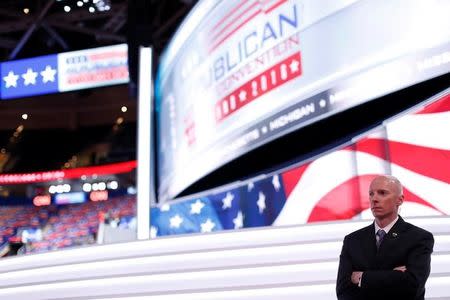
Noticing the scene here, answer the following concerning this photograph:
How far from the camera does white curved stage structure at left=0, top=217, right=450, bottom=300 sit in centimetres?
326

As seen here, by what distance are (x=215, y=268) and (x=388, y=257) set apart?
5.62ft

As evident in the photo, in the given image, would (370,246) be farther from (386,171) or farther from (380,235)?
(386,171)

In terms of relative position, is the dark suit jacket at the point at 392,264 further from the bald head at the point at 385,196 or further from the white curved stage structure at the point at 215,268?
the white curved stage structure at the point at 215,268

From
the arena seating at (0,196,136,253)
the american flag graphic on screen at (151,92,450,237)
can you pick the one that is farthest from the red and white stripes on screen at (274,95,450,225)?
the arena seating at (0,196,136,253)

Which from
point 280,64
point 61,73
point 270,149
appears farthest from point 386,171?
point 61,73

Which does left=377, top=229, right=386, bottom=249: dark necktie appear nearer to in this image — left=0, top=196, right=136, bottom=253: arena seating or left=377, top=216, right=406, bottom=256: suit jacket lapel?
left=377, top=216, right=406, bottom=256: suit jacket lapel

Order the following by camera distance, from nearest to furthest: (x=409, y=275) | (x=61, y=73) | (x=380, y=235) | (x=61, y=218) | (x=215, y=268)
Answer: (x=409, y=275) → (x=380, y=235) → (x=215, y=268) → (x=61, y=73) → (x=61, y=218)

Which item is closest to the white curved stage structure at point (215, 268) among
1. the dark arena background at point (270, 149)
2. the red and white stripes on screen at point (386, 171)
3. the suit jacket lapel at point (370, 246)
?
the dark arena background at point (270, 149)

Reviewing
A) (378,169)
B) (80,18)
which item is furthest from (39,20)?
(378,169)

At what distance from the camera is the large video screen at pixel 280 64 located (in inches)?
184

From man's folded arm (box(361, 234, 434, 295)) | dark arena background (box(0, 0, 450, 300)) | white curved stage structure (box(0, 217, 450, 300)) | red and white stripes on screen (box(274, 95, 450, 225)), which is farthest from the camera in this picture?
red and white stripes on screen (box(274, 95, 450, 225))

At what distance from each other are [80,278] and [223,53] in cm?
401

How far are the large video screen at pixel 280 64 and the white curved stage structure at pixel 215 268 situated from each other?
64.3 inches

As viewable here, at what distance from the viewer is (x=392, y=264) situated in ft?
6.22
